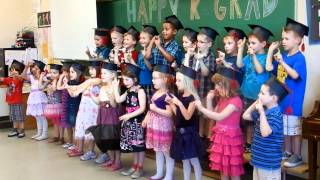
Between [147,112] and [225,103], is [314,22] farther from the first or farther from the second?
[147,112]

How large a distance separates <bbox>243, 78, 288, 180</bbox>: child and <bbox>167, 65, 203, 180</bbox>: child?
746mm

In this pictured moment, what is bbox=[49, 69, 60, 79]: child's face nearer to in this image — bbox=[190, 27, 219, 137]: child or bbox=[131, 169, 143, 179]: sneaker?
bbox=[131, 169, 143, 179]: sneaker

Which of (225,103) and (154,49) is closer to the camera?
(225,103)

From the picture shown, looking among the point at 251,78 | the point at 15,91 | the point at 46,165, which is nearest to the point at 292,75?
the point at 251,78

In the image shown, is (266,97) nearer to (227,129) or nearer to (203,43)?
(227,129)

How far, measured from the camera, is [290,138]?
12.0ft

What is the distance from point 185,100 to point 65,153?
2.41 metres

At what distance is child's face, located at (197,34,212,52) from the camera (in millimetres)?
4102

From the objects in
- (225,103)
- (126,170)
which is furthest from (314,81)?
(126,170)

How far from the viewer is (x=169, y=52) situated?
14.9 feet

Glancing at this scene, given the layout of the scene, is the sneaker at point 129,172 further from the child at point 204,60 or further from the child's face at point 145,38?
the child's face at point 145,38

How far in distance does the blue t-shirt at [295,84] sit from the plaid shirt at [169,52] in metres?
1.33

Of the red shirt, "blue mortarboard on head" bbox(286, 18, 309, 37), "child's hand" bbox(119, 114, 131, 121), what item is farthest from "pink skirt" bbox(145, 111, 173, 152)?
the red shirt

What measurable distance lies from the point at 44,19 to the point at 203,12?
370cm
